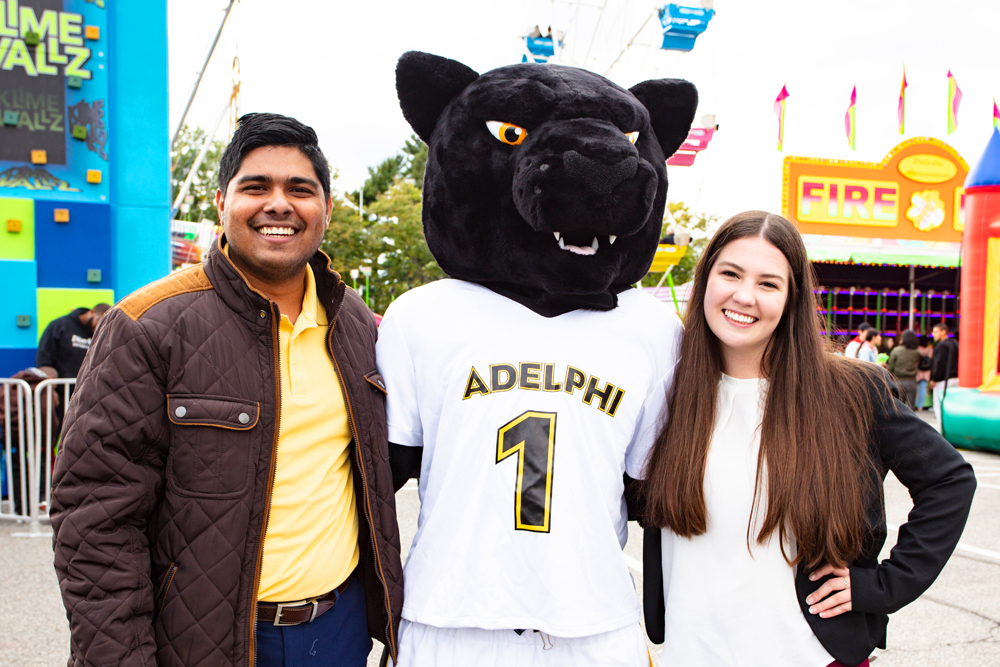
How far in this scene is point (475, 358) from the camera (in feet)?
6.77

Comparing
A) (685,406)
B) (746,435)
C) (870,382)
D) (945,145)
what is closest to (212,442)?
(685,406)

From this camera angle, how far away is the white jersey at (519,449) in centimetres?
194

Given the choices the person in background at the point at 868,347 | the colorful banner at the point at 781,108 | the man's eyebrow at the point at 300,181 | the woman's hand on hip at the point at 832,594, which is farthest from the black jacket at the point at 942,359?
the man's eyebrow at the point at 300,181

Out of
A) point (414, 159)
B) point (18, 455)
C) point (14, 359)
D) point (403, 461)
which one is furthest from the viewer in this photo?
point (414, 159)

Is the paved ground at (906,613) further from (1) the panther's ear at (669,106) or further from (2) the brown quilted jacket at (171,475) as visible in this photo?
(1) the panther's ear at (669,106)

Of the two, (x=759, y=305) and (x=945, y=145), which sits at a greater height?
(x=945, y=145)

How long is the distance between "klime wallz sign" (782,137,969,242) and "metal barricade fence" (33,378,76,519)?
603 inches

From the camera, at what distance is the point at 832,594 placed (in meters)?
1.92

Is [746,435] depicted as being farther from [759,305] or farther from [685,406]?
[759,305]

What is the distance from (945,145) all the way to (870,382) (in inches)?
738

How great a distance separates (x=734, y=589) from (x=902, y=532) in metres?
0.50

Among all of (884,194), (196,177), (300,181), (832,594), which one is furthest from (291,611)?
(196,177)

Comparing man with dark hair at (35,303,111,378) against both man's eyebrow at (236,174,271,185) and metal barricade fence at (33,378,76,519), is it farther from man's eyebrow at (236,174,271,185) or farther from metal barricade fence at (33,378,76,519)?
man's eyebrow at (236,174,271,185)

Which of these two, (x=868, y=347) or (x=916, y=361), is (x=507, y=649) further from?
(x=916, y=361)
